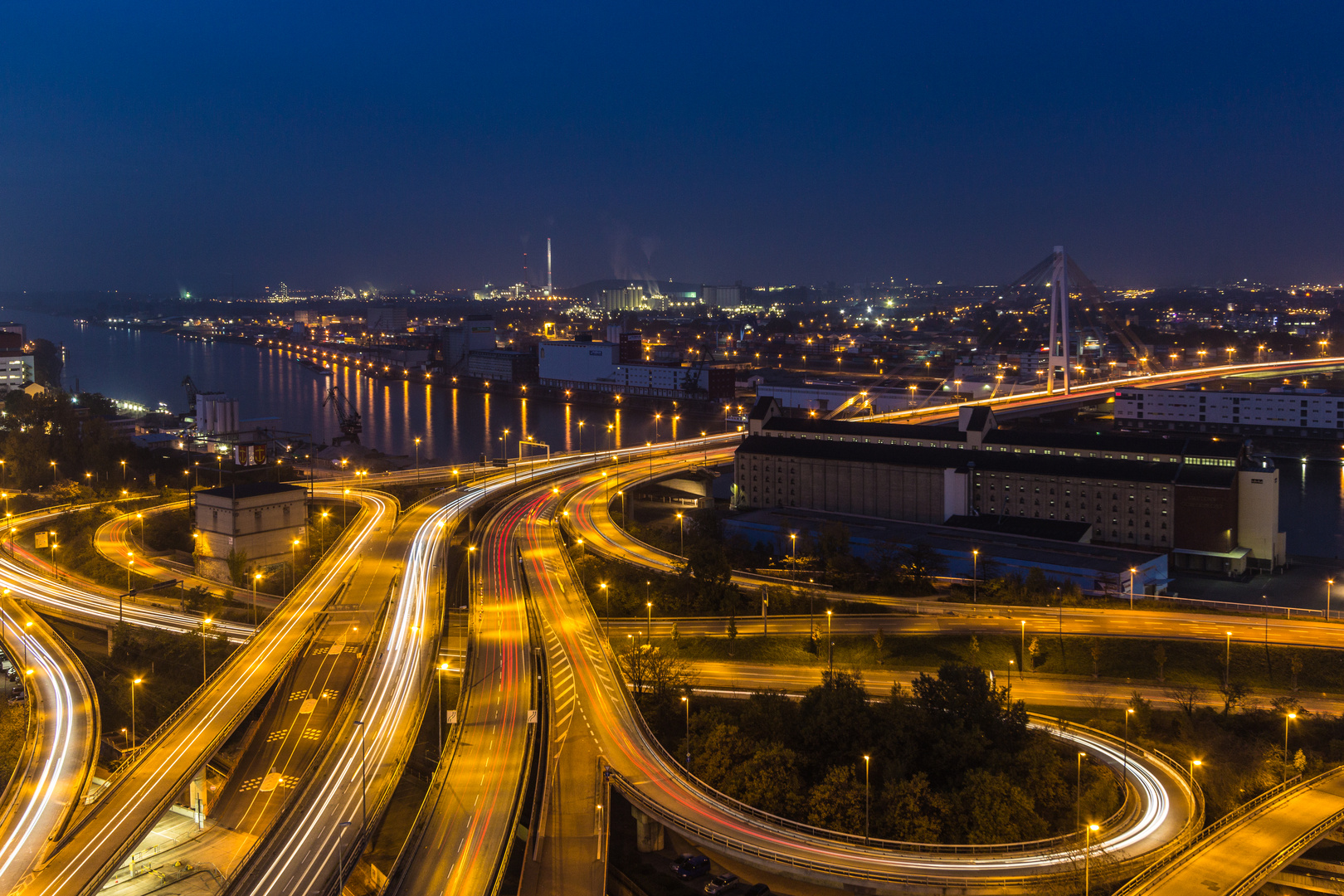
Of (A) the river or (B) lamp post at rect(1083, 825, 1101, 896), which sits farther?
(A) the river

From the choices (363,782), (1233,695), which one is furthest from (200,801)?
(1233,695)

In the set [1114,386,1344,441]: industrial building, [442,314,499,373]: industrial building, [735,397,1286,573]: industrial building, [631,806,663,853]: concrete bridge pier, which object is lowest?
[631,806,663,853]: concrete bridge pier

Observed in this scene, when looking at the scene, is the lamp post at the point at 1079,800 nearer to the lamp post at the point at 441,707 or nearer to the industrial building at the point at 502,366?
the lamp post at the point at 441,707

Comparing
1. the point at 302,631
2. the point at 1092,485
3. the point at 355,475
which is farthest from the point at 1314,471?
the point at 302,631

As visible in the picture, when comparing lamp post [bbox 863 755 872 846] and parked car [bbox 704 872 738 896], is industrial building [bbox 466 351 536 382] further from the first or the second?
parked car [bbox 704 872 738 896]

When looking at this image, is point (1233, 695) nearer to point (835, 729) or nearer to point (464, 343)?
point (835, 729)

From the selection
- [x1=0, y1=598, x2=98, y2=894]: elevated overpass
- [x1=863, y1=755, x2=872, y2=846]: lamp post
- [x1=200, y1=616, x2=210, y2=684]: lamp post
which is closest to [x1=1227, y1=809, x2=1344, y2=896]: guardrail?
[x1=863, y1=755, x2=872, y2=846]: lamp post
